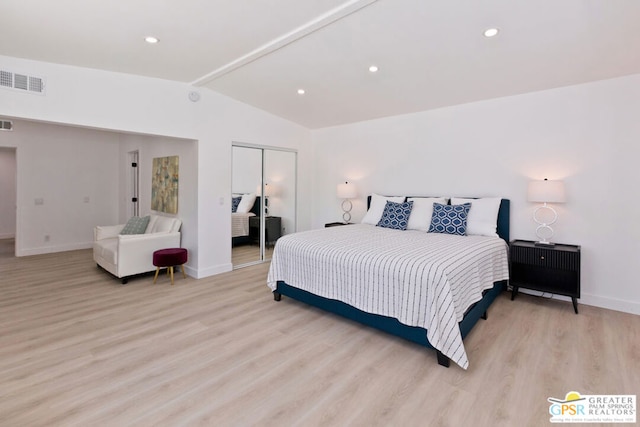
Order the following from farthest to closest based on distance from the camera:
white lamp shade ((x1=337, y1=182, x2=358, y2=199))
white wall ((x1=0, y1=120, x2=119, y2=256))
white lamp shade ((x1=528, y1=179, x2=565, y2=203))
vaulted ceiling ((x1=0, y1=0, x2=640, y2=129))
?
white wall ((x1=0, y1=120, x2=119, y2=256)) < white lamp shade ((x1=337, y1=182, x2=358, y2=199)) < white lamp shade ((x1=528, y1=179, x2=565, y2=203)) < vaulted ceiling ((x1=0, y1=0, x2=640, y2=129))

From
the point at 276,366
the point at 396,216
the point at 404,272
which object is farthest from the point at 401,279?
the point at 396,216

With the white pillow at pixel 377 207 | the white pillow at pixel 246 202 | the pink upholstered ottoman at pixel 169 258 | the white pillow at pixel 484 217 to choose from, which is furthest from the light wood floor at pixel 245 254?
the white pillow at pixel 484 217

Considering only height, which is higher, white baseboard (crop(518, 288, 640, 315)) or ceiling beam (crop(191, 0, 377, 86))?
ceiling beam (crop(191, 0, 377, 86))

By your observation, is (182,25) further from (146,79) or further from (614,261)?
(614,261)

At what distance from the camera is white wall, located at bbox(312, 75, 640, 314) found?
3.22 metres

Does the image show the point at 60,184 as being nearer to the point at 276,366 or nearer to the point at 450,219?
the point at 276,366

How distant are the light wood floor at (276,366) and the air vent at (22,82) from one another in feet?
7.46

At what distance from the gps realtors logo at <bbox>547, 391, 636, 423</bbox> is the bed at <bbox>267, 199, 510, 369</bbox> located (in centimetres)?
53

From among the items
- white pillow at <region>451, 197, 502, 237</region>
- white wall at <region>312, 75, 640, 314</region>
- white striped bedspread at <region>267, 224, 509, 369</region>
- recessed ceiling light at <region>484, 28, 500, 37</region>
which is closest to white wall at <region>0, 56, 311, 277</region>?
white striped bedspread at <region>267, 224, 509, 369</region>

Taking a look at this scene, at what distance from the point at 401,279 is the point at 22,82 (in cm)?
404

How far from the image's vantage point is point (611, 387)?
6.61 ft

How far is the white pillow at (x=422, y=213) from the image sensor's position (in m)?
4.12

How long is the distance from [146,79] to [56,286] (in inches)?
117

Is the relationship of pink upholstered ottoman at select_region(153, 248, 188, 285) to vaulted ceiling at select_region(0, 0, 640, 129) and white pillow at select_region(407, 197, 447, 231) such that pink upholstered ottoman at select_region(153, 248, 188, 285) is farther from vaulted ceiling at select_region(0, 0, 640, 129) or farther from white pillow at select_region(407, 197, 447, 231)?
white pillow at select_region(407, 197, 447, 231)
